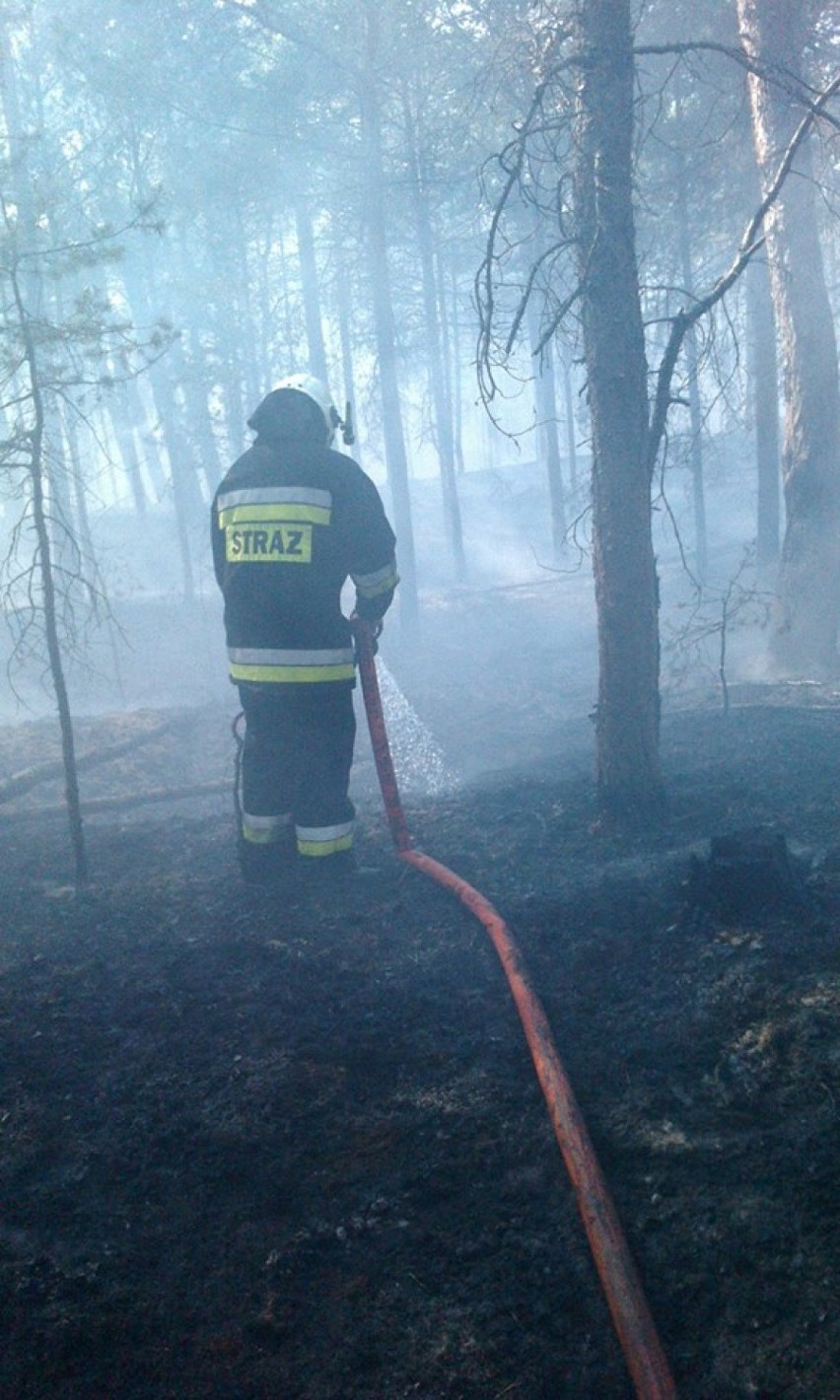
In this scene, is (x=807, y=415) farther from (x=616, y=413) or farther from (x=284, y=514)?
(x=284, y=514)

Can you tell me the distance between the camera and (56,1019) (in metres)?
3.89

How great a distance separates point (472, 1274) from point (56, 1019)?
2185 mm

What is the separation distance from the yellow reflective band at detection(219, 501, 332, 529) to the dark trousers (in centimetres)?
86

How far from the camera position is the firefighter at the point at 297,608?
16.1 feet

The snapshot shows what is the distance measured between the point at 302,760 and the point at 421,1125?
7.70 ft

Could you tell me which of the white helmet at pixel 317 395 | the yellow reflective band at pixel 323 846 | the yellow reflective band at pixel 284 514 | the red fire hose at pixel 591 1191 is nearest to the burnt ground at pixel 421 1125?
the red fire hose at pixel 591 1191

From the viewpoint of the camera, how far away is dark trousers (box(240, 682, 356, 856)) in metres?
4.99

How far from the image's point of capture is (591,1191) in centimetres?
255

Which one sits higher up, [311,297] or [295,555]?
[311,297]

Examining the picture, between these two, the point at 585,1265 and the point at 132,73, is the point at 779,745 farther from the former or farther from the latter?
the point at 132,73

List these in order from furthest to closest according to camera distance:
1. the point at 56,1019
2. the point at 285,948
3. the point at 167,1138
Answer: the point at 285,948 < the point at 56,1019 < the point at 167,1138

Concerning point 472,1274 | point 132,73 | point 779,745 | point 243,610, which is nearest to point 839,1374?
point 472,1274

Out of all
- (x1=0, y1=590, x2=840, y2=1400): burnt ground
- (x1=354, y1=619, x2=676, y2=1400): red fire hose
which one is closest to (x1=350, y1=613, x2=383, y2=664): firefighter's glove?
(x1=0, y1=590, x2=840, y2=1400): burnt ground

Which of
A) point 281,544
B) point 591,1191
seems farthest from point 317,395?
point 591,1191
